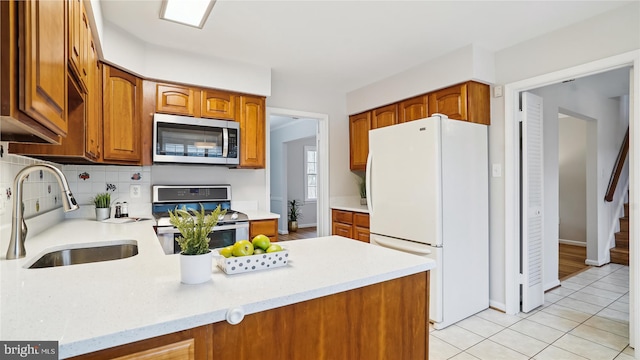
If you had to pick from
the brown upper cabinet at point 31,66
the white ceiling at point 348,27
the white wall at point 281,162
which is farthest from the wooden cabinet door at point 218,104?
the white wall at point 281,162

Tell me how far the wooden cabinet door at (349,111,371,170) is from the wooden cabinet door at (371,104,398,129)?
0.10 metres

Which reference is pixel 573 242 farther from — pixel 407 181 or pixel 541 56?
pixel 407 181

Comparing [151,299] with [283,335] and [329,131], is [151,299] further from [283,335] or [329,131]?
[329,131]

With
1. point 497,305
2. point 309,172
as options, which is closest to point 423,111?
point 497,305

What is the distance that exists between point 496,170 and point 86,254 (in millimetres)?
3122

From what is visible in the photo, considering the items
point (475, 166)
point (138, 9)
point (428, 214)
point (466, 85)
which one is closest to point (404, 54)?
point (466, 85)

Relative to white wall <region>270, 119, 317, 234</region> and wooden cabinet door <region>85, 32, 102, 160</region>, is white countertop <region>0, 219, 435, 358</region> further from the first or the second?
white wall <region>270, 119, 317, 234</region>

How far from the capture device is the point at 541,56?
8.78 ft

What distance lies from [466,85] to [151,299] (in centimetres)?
290

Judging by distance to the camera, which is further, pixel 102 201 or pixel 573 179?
pixel 573 179

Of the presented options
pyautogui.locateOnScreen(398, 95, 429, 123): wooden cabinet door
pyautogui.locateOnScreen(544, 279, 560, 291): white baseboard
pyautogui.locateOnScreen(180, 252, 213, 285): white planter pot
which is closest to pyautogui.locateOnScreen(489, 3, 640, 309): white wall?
pyautogui.locateOnScreen(398, 95, 429, 123): wooden cabinet door

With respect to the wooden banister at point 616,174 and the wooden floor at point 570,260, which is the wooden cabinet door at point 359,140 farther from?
the wooden banister at point 616,174

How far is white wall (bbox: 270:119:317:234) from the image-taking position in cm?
683

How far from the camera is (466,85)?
290 cm
